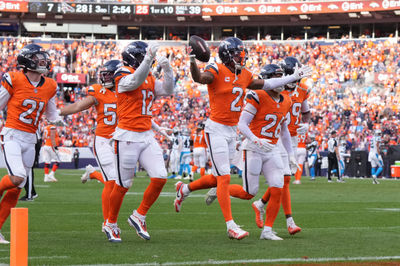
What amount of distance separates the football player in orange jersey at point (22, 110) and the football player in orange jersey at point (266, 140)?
2277 mm

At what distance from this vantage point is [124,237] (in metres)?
8.20

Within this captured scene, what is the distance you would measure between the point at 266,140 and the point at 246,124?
29 centimetres

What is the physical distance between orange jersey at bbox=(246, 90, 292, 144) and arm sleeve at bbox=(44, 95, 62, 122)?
2.20 meters

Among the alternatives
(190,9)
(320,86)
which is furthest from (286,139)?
(190,9)

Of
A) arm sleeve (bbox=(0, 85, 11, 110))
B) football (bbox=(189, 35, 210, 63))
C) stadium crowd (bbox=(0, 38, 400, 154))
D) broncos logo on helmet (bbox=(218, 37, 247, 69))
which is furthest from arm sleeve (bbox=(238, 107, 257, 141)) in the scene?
stadium crowd (bbox=(0, 38, 400, 154))

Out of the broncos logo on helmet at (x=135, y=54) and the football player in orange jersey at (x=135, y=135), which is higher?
the broncos logo on helmet at (x=135, y=54)

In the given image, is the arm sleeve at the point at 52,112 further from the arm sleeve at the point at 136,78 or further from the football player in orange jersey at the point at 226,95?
the football player in orange jersey at the point at 226,95

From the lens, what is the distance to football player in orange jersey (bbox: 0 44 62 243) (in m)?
7.52

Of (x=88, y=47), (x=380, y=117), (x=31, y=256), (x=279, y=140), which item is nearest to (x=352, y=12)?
(x=380, y=117)

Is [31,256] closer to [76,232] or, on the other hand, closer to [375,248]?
[76,232]

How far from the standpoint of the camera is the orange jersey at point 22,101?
7594 mm

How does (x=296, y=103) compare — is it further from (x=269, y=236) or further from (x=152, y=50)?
(x=152, y=50)

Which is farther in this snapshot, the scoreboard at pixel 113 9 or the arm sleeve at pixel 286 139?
the scoreboard at pixel 113 9

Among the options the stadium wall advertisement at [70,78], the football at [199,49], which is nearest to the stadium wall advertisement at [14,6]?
the stadium wall advertisement at [70,78]
